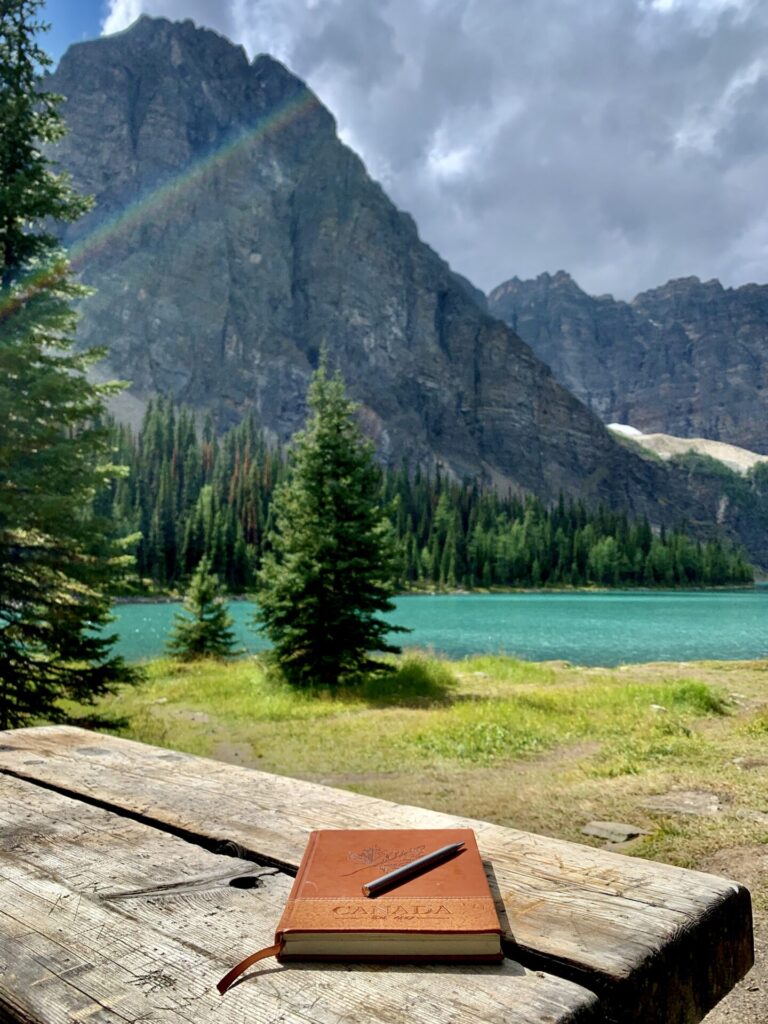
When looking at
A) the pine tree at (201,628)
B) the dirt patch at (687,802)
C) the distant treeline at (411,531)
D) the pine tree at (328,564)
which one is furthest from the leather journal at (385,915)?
the distant treeline at (411,531)

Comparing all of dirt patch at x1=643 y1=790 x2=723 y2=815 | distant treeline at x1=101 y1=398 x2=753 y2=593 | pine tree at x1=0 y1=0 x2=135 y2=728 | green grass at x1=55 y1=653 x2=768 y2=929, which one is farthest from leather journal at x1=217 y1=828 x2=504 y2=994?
distant treeline at x1=101 y1=398 x2=753 y2=593

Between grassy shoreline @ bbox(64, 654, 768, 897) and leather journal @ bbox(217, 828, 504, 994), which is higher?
leather journal @ bbox(217, 828, 504, 994)

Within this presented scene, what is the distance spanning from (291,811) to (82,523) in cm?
974

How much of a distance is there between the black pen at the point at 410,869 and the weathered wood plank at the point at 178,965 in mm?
179

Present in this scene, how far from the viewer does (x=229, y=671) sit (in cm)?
2086

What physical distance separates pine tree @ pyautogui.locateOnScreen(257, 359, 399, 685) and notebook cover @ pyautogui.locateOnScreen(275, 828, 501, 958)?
609 inches

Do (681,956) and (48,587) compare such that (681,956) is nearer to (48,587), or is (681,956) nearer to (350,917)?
(350,917)

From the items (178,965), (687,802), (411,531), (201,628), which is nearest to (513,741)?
(687,802)

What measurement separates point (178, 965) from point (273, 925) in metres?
0.22

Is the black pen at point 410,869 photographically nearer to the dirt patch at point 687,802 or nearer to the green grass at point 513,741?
the green grass at point 513,741

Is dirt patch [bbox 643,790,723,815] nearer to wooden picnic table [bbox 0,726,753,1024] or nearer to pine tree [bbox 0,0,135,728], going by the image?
wooden picnic table [bbox 0,726,753,1024]

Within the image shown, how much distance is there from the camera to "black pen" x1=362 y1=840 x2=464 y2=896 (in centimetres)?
142

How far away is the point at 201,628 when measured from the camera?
2470 centimetres

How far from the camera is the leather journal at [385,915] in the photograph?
1.27 meters
